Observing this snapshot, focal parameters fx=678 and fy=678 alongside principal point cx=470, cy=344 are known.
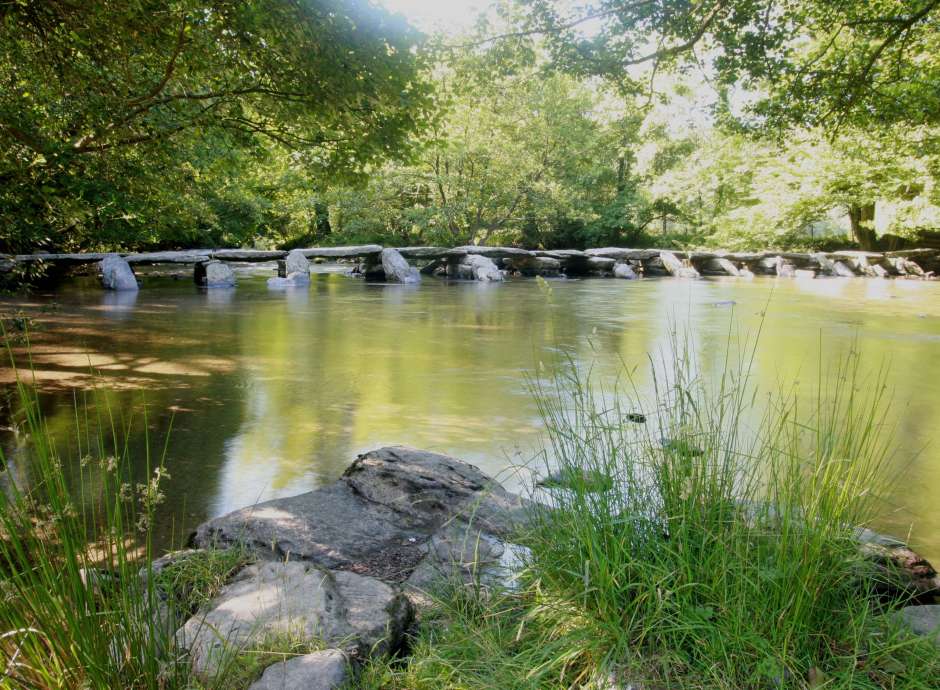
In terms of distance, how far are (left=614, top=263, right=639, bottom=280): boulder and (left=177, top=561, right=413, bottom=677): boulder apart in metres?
21.4

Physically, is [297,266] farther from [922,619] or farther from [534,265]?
[922,619]

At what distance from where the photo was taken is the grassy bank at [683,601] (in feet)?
5.77

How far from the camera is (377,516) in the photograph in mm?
3072

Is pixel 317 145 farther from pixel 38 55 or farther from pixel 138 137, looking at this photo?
pixel 38 55

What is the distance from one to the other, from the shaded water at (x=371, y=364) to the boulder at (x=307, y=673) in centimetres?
104

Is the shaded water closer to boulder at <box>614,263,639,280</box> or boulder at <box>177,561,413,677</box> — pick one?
boulder at <box>177,561,413,677</box>

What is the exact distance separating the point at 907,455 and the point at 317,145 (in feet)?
16.0

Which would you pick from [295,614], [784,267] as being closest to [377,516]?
[295,614]

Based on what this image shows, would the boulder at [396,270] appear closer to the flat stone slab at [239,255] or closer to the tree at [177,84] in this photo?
the flat stone slab at [239,255]

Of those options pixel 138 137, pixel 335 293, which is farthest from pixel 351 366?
pixel 335 293

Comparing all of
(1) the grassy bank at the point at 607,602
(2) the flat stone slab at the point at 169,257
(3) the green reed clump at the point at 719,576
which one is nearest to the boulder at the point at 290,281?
(2) the flat stone slab at the point at 169,257

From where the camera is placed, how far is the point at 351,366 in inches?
297

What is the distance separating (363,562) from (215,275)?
16.7m

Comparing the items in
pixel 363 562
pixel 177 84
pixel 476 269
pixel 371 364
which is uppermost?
pixel 177 84
